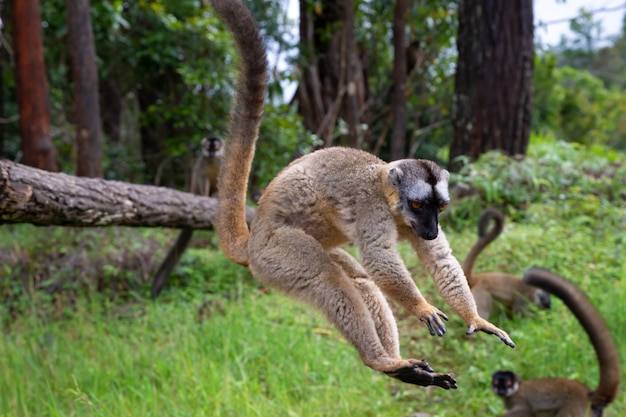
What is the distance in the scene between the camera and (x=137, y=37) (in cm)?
1193

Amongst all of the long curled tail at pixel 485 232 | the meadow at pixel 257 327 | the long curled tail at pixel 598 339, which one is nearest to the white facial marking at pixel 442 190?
the meadow at pixel 257 327

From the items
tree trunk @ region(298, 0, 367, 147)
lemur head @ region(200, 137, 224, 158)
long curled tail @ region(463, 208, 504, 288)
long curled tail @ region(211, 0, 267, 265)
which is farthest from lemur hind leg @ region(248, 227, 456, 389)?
tree trunk @ region(298, 0, 367, 147)

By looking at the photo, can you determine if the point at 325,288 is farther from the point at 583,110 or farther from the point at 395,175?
the point at 583,110

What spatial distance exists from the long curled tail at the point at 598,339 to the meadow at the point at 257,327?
30 cm

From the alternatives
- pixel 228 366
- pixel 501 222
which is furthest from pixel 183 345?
pixel 501 222

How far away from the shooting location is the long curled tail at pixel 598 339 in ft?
13.6

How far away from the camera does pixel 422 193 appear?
2520 mm

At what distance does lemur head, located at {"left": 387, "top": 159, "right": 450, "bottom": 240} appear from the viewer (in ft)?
8.25

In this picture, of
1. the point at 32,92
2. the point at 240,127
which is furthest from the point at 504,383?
the point at 32,92

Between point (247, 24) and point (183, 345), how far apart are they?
358 cm

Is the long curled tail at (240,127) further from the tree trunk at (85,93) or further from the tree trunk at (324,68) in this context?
the tree trunk at (324,68)

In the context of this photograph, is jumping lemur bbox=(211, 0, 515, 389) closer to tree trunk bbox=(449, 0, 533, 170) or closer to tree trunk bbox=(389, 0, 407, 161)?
tree trunk bbox=(389, 0, 407, 161)

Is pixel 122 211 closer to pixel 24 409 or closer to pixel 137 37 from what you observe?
pixel 24 409

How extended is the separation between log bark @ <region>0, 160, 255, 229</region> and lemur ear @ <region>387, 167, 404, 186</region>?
1.14 m
